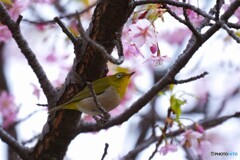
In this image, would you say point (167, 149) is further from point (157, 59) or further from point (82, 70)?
point (82, 70)

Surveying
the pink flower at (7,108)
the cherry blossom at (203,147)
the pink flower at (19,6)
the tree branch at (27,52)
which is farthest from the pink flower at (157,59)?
the pink flower at (7,108)

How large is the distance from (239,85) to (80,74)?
13.5ft

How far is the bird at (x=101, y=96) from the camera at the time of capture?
2.40m

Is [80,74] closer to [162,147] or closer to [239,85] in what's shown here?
[162,147]

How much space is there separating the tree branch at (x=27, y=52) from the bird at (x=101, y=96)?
136mm

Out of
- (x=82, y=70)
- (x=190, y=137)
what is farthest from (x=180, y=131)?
→ (x=82, y=70)

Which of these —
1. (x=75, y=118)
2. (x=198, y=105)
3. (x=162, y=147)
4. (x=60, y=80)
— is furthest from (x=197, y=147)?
(x=198, y=105)

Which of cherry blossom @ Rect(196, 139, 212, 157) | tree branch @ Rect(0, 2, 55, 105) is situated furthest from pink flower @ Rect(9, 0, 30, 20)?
cherry blossom @ Rect(196, 139, 212, 157)

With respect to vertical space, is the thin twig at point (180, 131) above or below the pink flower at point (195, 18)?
below

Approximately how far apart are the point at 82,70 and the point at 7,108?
2.82 m

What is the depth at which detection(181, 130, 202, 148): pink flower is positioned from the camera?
2.94 m

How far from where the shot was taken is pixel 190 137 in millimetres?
2949

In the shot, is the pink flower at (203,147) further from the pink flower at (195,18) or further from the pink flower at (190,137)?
the pink flower at (195,18)

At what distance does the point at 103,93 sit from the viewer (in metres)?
2.70
